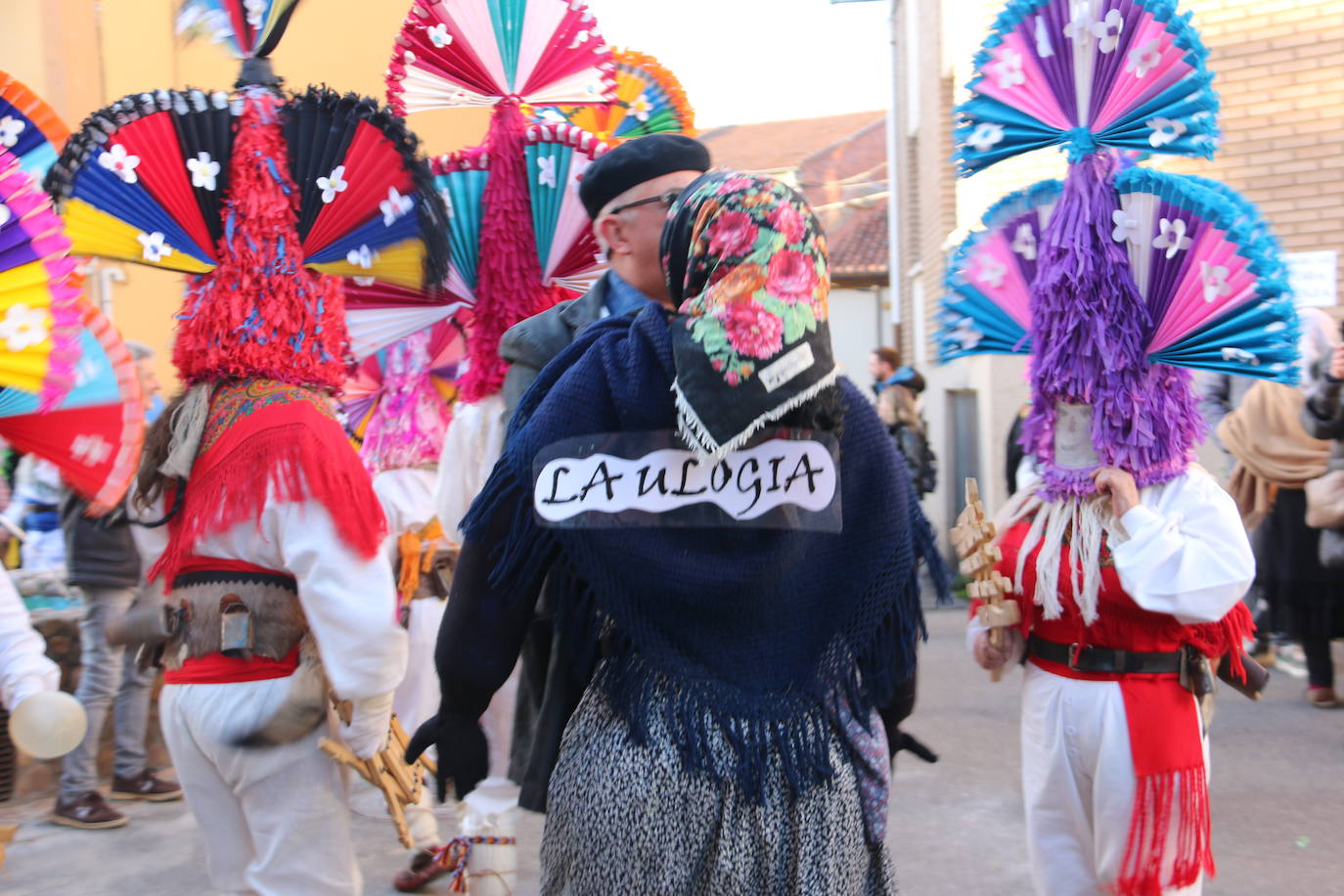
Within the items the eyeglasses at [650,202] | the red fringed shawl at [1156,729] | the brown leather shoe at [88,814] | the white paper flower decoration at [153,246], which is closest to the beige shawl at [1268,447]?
the red fringed shawl at [1156,729]

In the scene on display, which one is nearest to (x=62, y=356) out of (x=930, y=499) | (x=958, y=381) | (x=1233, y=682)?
(x=1233, y=682)

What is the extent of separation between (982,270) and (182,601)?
2.16m

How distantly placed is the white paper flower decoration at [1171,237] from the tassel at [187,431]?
2.20 metres

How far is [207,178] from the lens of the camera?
2.79m

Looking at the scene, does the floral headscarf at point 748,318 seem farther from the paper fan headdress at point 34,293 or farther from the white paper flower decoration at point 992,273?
the white paper flower decoration at point 992,273

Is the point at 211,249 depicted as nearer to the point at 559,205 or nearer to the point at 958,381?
the point at 559,205

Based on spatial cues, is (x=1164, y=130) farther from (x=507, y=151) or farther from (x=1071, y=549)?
(x=507, y=151)

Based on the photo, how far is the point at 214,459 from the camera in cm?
267

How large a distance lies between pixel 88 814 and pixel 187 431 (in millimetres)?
3007

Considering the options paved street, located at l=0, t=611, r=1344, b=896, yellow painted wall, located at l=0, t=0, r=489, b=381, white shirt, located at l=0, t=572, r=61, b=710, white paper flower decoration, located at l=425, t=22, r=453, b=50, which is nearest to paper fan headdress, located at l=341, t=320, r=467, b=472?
white paper flower decoration, located at l=425, t=22, r=453, b=50

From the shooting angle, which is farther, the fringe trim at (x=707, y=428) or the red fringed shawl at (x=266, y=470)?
the red fringed shawl at (x=266, y=470)

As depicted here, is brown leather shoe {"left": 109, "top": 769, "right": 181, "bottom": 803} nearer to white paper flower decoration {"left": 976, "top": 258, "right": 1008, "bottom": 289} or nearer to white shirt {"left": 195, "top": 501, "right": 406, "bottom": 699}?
white shirt {"left": 195, "top": 501, "right": 406, "bottom": 699}

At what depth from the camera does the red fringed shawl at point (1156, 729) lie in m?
2.73

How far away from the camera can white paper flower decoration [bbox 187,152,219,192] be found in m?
2.78
